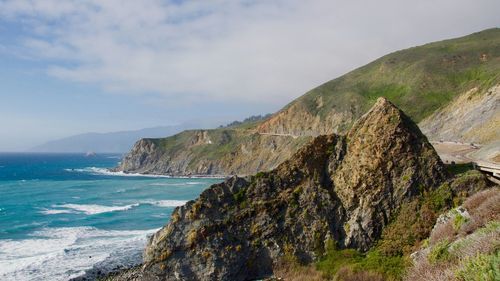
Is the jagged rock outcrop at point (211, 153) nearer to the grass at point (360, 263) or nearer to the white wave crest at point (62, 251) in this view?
the white wave crest at point (62, 251)

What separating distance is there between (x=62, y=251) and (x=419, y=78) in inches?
4113

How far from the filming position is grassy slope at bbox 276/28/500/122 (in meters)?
105

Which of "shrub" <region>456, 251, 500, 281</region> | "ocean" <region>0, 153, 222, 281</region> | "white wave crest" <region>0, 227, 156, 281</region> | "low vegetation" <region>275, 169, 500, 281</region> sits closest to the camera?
"shrub" <region>456, 251, 500, 281</region>

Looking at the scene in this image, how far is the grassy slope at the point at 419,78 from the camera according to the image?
105000mm

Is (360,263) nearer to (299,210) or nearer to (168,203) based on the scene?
(299,210)

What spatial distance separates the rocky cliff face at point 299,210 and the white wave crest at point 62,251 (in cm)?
1419

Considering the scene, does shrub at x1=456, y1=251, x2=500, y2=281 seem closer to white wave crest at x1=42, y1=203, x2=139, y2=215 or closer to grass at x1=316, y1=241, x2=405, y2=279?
grass at x1=316, y1=241, x2=405, y2=279

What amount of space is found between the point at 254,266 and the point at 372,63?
148512 mm

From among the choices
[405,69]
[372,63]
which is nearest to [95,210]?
[405,69]

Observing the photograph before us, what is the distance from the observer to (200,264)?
22.4m

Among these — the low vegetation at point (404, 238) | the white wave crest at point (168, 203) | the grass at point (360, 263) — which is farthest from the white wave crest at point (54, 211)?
the grass at point (360, 263)

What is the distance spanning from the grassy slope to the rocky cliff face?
64.7 meters

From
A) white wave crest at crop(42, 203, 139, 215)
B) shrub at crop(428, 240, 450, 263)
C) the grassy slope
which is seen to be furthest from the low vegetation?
the grassy slope

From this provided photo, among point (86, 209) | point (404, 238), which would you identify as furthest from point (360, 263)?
point (86, 209)
